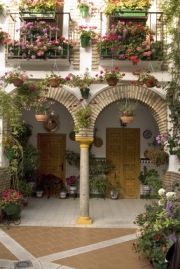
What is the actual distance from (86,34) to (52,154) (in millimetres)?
4929

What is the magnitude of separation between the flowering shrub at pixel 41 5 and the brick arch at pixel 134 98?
257 cm

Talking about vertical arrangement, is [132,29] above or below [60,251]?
above

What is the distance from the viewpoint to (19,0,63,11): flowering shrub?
7055 millimetres

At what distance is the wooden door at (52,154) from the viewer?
33.6 ft

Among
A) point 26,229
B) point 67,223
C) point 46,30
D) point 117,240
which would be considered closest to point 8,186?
point 26,229

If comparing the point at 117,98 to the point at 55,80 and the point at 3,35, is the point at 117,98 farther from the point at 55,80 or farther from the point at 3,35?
the point at 3,35

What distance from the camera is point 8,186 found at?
23.6ft

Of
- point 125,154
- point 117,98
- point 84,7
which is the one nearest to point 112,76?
point 117,98

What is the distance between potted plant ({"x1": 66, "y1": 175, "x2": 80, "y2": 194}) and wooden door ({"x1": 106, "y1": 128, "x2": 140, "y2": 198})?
1266mm

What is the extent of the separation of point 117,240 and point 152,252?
4.84 ft

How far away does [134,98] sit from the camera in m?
7.16

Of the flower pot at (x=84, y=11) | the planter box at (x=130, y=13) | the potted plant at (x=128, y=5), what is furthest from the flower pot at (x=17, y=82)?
the planter box at (x=130, y=13)

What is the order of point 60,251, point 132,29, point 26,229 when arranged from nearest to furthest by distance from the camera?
point 60,251 < point 26,229 < point 132,29

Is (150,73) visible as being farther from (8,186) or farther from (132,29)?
(8,186)
